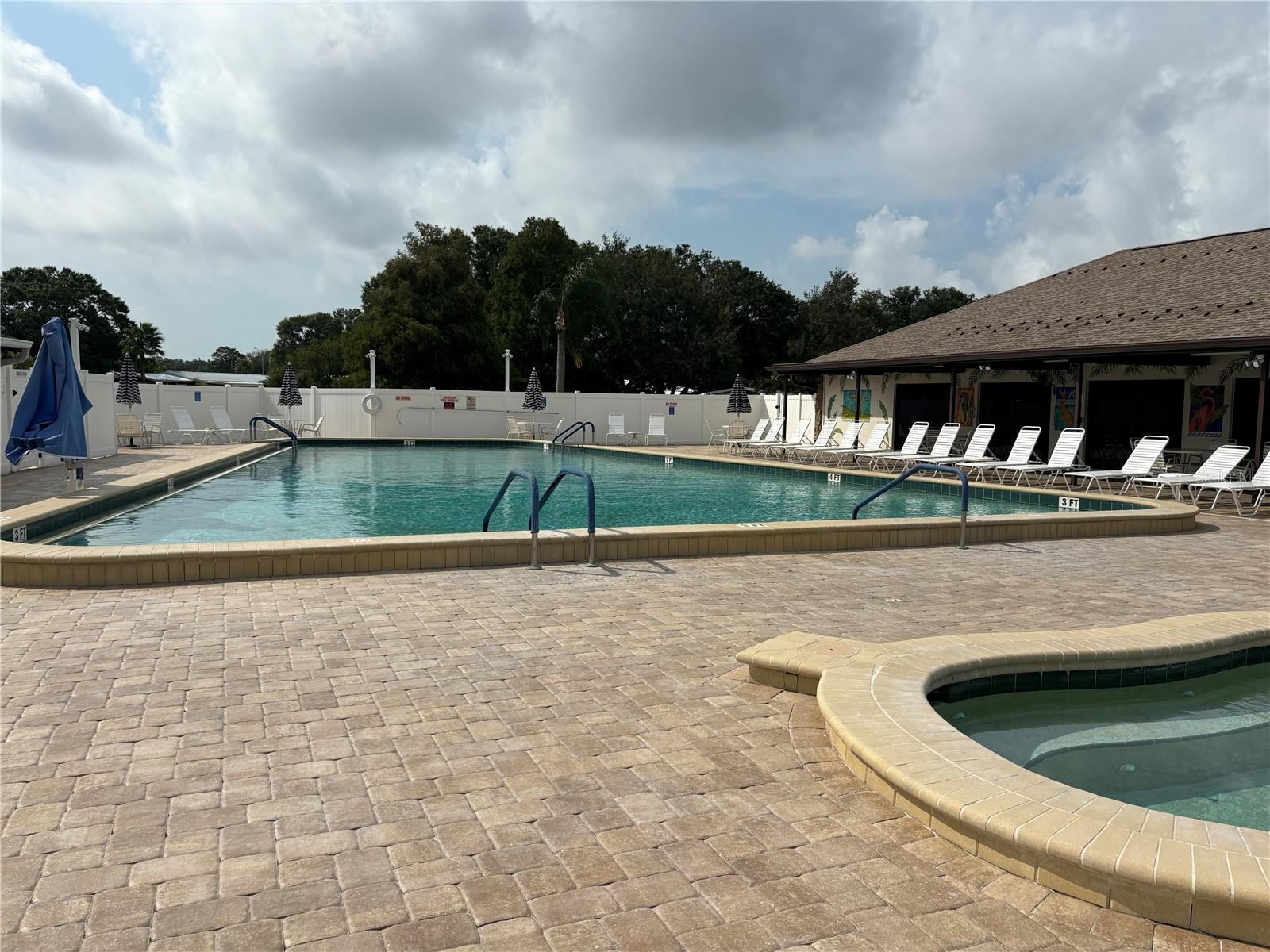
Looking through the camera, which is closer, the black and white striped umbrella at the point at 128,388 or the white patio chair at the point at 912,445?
the white patio chair at the point at 912,445

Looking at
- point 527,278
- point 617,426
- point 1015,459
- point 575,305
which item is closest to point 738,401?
point 617,426

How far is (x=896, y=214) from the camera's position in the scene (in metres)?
27.7

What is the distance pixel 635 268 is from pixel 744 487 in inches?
1075

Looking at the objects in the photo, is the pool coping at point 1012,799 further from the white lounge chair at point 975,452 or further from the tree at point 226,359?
the tree at point 226,359

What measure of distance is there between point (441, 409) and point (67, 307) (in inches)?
1640

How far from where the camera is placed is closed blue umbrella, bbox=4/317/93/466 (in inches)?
365

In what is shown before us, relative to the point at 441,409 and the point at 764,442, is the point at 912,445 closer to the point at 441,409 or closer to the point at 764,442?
the point at 764,442

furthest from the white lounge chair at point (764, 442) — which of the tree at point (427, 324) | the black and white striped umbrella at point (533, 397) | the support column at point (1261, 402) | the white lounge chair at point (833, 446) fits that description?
the tree at point (427, 324)

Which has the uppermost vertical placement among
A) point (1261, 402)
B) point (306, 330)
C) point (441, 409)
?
point (306, 330)

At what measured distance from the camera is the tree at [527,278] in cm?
3594

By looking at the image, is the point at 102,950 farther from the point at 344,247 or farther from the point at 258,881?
the point at 344,247

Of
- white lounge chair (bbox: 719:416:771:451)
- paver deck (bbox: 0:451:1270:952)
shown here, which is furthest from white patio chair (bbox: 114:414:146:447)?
paver deck (bbox: 0:451:1270:952)

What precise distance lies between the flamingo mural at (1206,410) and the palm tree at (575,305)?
21.1 metres

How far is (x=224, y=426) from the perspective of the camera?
2261 cm
